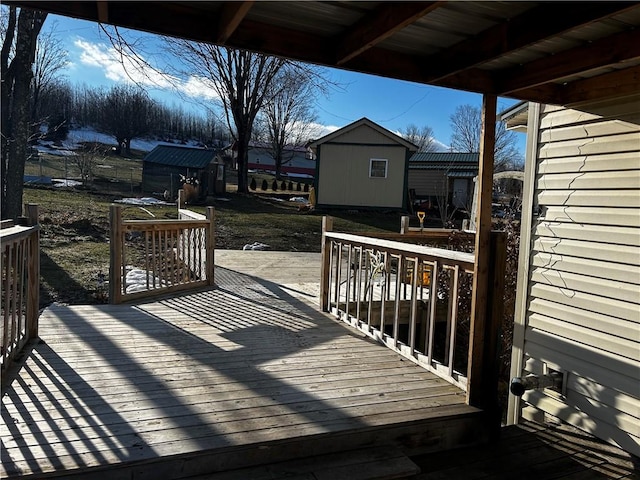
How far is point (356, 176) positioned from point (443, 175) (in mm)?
5602

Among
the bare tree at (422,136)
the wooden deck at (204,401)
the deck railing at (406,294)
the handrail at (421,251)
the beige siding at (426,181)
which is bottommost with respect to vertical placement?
the wooden deck at (204,401)

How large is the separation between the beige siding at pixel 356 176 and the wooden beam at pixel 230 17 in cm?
1494

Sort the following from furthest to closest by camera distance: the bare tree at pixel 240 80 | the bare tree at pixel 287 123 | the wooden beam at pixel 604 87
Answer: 1. the bare tree at pixel 287 123
2. the bare tree at pixel 240 80
3. the wooden beam at pixel 604 87

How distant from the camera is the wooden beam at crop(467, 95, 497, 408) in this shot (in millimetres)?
2598

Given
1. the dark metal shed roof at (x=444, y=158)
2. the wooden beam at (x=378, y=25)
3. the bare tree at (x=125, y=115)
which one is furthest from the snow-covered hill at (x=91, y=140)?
the wooden beam at (x=378, y=25)

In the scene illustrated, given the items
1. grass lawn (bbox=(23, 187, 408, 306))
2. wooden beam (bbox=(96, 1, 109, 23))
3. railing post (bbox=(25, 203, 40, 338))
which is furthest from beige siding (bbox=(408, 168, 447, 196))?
wooden beam (bbox=(96, 1, 109, 23))

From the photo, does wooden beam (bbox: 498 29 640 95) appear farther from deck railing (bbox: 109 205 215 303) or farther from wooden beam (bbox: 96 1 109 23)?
deck railing (bbox: 109 205 215 303)

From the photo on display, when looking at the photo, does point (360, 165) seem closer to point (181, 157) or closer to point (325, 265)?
point (181, 157)

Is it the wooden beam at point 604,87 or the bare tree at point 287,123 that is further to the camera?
the bare tree at point 287,123

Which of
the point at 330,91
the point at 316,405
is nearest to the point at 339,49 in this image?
the point at 316,405

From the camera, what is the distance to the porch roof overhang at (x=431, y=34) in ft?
6.50

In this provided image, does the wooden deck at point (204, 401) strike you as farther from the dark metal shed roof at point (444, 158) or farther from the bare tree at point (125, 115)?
the bare tree at point (125, 115)

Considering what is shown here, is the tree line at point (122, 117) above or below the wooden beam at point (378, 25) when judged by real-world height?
above

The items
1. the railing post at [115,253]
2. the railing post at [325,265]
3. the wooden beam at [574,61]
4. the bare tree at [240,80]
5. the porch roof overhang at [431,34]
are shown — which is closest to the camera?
the porch roof overhang at [431,34]
